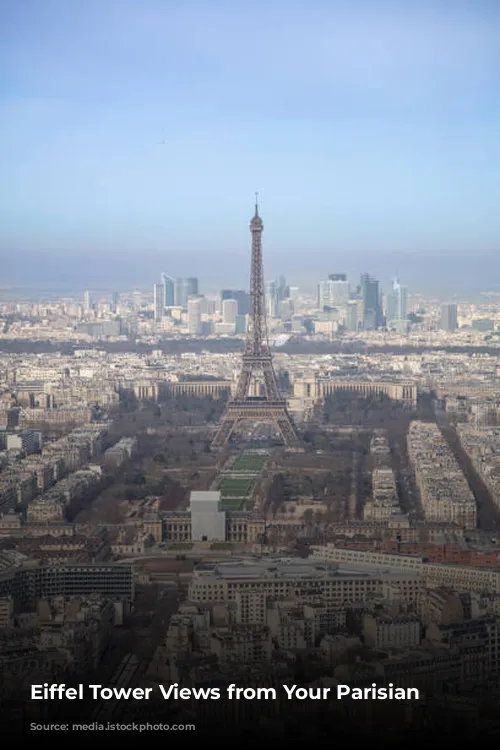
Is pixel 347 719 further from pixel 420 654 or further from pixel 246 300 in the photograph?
pixel 246 300

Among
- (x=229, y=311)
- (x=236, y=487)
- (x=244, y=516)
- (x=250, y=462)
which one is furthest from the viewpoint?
(x=229, y=311)

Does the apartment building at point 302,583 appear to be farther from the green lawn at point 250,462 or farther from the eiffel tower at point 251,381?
the eiffel tower at point 251,381

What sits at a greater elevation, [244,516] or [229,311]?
[229,311]

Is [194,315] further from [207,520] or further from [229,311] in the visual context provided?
[207,520]

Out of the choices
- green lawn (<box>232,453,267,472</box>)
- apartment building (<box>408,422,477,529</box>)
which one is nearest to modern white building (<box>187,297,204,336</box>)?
apartment building (<box>408,422,477,529</box>)

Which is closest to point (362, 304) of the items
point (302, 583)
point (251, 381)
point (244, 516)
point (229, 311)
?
point (229, 311)

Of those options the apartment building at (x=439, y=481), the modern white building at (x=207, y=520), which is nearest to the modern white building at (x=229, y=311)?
the apartment building at (x=439, y=481)
